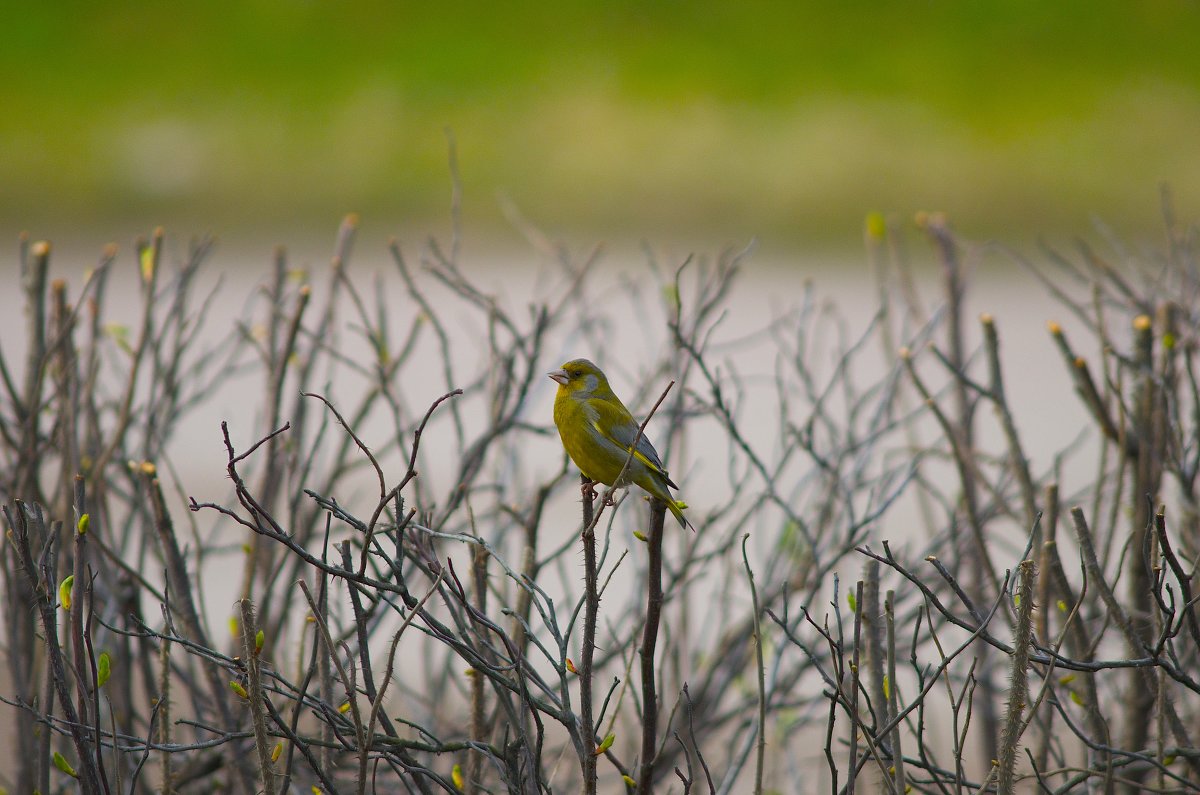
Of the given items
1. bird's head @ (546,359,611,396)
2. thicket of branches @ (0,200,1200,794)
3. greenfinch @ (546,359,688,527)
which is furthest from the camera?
bird's head @ (546,359,611,396)

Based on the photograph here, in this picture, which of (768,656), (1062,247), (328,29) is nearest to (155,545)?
(768,656)

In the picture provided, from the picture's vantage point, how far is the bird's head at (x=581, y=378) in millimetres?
2219

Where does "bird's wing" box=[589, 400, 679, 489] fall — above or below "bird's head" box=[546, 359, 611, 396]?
below

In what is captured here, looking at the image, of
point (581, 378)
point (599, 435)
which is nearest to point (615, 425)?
point (599, 435)

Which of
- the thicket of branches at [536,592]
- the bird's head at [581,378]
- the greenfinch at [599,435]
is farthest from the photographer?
the bird's head at [581,378]

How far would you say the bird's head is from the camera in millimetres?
2219

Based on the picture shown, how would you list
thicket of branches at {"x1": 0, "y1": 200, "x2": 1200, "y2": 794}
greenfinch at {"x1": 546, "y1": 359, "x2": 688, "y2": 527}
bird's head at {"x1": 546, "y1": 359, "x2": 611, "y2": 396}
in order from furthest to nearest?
bird's head at {"x1": 546, "y1": 359, "x2": 611, "y2": 396} → greenfinch at {"x1": 546, "y1": 359, "x2": 688, "y2": 527} → thicket of branches at {"x1": 0, "y1": 200, "x2": 1200, "y2": 794}

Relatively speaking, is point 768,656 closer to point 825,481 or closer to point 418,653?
point 825,481

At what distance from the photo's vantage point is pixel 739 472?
4945 mm

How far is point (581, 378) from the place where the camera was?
2.24m

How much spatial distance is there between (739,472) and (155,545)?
10.4 ft

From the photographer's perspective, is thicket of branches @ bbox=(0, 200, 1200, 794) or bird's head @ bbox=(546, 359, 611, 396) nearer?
thicket of branches @ bbox=(0, 200, 1200, 794)

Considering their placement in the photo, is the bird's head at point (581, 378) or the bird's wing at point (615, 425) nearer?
the bird's wing at point (615, 425)

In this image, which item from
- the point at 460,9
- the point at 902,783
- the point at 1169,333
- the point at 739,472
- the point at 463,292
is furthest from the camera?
the point at 460,9
